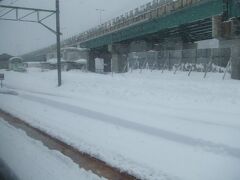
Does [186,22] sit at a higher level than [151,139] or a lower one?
higher

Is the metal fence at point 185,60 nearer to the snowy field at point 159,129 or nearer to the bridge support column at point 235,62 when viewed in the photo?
the bridge support column at point 235,62

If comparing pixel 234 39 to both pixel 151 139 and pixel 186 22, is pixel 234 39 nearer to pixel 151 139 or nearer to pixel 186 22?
pixel 186 22

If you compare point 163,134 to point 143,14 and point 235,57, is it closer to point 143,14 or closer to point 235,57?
point 235,57

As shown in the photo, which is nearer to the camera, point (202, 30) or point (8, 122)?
point (8, 122)

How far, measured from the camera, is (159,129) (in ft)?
39.2

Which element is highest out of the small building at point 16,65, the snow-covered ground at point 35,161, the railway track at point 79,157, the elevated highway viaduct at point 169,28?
the elevated highway viaduct at point 169,28

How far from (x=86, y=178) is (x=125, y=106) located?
10.9m

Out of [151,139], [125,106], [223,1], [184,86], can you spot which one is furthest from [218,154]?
[223,1]

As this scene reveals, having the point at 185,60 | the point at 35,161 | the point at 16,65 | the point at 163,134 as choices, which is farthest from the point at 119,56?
the point at 35,161

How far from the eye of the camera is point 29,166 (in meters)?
7.96

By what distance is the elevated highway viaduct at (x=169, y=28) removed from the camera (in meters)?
30.9

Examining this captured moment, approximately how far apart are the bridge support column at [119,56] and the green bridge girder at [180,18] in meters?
1.38

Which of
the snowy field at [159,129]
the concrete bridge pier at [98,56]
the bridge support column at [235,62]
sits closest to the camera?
the snowy field at [159,129]

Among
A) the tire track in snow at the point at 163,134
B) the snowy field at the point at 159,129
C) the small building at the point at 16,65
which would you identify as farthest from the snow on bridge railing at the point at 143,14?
A: the tire track in snow at the point at 163,134
